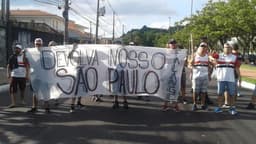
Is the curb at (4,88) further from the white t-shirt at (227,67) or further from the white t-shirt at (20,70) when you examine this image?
the white t-shirt at (227,67)

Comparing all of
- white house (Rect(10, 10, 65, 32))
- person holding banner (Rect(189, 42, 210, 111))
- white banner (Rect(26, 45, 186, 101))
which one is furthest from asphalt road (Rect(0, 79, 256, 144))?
white house (Rect(10, 10, 65, 32))

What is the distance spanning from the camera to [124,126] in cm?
1095

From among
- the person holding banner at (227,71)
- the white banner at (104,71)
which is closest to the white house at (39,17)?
the white banner at (104,71)

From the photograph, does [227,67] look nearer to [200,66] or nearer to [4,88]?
[200,66]

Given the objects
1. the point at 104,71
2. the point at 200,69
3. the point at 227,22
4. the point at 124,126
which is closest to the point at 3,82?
the point at 104,71

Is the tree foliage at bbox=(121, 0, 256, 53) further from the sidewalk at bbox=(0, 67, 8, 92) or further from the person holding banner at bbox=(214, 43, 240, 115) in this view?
the person holding banner at bbox=(214, 43, 240, 115)

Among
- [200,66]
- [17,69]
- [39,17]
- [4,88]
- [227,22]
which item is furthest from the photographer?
[39,17]

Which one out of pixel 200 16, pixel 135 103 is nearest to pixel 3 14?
pixel 135 103

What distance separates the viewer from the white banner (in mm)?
13375

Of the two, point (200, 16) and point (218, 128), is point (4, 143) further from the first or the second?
point (200, 16)

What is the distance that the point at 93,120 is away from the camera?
11.7 meters

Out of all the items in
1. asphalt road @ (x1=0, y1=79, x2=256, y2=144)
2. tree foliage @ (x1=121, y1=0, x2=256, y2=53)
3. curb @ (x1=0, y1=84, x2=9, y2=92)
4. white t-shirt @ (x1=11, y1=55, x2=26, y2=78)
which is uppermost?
tree foliage @ (x1=121, y1=0, x2=256, y2=53)

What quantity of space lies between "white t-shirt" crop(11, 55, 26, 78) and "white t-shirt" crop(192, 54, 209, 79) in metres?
4.28

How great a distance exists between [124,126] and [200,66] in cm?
342
